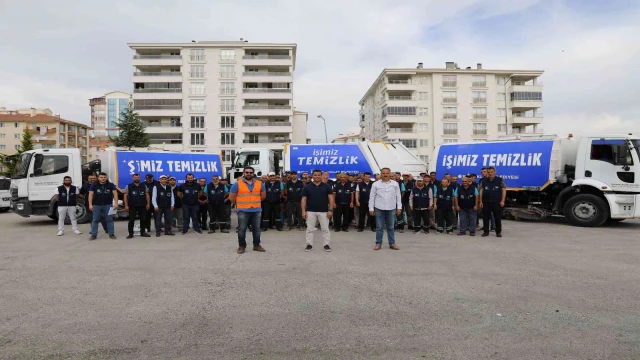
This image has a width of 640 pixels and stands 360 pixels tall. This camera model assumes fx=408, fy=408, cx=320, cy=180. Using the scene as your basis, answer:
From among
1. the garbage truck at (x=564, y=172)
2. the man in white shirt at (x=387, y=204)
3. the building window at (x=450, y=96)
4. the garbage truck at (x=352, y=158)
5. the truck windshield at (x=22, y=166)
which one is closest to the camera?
the man in white shirt at (x=387, y=204)

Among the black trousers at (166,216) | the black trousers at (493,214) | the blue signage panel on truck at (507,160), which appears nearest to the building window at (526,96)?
the blue signage panel on truck at (507,160)

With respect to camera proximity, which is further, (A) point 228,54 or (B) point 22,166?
(A) point 228,54

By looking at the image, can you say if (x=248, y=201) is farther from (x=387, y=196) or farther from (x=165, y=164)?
(x=165, y=164)

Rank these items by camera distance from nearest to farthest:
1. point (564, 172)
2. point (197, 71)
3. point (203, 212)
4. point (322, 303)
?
point (322, 303)
point (203, 212)
point (564, 172)
point (197, 71)

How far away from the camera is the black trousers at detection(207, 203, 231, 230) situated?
37.0 feet

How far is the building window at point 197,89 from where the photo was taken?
175ft

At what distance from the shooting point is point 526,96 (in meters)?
56.6

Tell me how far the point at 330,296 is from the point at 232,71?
52.4 metres

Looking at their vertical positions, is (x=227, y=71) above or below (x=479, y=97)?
above

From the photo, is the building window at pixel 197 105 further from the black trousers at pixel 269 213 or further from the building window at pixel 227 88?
the black trousers at pixel 269 213

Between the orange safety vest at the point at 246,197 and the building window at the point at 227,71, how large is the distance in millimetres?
48432

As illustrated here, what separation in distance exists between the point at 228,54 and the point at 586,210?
49.6 meters

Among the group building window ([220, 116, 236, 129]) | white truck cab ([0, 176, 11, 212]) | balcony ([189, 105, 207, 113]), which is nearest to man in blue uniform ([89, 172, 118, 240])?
white truck cab ([0, 176, 11, 212])

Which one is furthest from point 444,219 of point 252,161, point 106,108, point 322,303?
point 106,108
